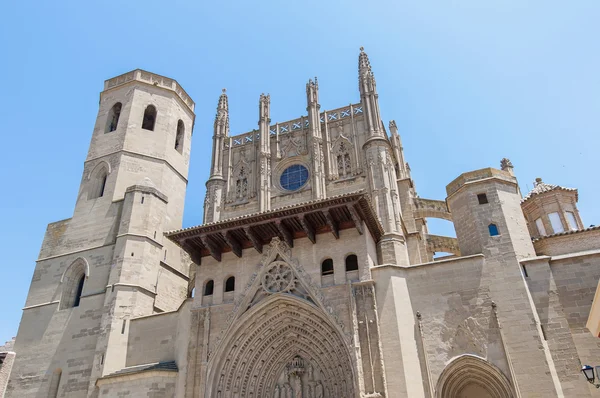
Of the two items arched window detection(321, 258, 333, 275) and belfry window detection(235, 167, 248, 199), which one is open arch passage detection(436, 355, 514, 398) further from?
belfry window detection(235, 167, 248, 199)

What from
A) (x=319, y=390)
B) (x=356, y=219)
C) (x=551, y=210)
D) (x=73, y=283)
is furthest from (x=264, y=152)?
(x=551, y=210)

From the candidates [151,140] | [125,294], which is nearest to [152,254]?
[125,294]

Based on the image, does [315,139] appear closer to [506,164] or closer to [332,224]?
[332,224]

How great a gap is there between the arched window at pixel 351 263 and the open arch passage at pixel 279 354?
5.15ft

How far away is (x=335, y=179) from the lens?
60.2 feet

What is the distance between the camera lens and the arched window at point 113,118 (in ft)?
69.0

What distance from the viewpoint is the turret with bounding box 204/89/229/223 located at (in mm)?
18891

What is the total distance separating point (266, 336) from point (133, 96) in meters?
13.2

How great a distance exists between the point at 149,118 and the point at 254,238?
1104 centimetres

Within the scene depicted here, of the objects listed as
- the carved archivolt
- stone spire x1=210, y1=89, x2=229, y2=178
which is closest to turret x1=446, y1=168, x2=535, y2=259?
the carved archivolt

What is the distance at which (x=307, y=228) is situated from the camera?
13.4 m

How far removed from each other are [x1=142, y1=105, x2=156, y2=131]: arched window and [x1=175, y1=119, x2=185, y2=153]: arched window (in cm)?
120

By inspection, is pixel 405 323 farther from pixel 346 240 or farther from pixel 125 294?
pixel 125 294

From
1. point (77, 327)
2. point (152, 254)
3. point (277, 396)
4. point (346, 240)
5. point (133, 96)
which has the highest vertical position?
point (133, 96)
